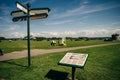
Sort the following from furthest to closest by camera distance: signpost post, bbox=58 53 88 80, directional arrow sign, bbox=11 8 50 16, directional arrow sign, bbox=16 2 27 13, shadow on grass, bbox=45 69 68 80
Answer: directional arrow sign, bbox=11 8 50 16 → directional arrow sign, bbox=16 2 27 13 → shadow on grass, bbox=45 69 68 80 → signpost post, bbox=58 53 88 80

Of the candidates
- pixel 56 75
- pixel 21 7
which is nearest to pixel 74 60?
pixel 56 75

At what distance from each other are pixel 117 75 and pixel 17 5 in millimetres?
6074

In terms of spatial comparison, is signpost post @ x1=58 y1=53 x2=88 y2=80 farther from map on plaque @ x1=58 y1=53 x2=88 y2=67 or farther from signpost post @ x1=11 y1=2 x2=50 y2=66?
signpost post @ x1=11 y1=2 x2=50 y2=66

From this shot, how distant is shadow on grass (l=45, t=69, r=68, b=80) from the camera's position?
213 inches

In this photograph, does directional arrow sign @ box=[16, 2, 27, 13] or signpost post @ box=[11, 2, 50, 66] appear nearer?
directional arrow sign @ box=[16, 2, 27, 13]

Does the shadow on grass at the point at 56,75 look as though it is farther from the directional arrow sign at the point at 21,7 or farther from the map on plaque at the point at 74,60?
the directional arrow sign at the point at 21,7

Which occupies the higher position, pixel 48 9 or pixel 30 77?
pixel 48 9

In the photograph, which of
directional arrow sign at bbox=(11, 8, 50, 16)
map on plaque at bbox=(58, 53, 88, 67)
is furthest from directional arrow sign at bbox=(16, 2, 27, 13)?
map on plaque at bbox=(58, 53, 88, 67)

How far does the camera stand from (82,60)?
460cm

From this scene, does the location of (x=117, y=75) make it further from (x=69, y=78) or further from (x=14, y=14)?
(x=14, y=14)

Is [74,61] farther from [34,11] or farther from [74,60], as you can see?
[34,11]

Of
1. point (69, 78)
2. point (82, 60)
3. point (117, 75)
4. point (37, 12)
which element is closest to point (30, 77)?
point (69, 78)

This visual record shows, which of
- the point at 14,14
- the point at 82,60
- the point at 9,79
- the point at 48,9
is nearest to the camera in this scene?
the point at 82,60

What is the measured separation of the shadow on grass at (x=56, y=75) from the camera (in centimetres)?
542
